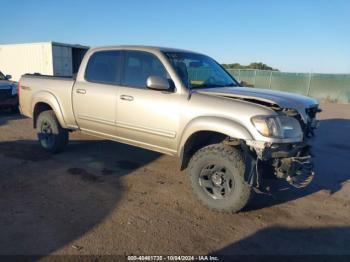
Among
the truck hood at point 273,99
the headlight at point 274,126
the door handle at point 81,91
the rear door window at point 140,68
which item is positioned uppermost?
the rear door window at point 140,68

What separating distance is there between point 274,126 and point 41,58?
63.3 feet

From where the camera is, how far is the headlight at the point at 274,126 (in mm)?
3711

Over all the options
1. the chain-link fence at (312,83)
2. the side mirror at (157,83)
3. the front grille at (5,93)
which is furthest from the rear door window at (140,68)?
the chain-link fence at (312,83)

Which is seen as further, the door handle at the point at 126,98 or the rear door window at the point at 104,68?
the rear door window at the point at 104,68

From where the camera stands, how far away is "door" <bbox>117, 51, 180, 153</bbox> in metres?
4.52

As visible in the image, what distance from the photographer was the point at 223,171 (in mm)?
4129

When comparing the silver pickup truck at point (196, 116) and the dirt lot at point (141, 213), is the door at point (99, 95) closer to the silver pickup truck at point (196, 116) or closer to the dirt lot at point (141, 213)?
the silver pickup truck at point (196, 116)

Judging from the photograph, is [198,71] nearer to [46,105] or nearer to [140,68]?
[140,68]

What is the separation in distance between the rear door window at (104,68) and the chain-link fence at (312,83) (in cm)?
2030

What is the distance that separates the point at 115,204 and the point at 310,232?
2346 millimetres

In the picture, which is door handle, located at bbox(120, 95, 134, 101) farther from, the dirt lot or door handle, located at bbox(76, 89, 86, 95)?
the dirt lot

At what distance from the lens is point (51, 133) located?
20.6 feet

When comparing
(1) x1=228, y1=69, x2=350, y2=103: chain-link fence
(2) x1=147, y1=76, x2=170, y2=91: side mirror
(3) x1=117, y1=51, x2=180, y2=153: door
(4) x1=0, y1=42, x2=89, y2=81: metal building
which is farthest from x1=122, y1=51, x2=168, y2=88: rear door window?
(1) x1=228, y1=69, x2=350, y2=103: chain-link fence

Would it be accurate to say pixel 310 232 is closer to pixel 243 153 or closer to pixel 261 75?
pixel 243 153
